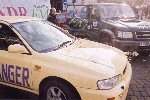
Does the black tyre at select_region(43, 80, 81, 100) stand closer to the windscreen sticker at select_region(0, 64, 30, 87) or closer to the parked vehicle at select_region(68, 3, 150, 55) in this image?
the windscreen sticker at select_region(0, 64, 30, 87)

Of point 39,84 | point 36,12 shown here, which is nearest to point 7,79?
point 39,84

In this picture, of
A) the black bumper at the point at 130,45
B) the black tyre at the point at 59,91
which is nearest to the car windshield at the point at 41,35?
the black tyre at the point at 59,91

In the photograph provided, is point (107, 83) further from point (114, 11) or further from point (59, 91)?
point (114, 11)

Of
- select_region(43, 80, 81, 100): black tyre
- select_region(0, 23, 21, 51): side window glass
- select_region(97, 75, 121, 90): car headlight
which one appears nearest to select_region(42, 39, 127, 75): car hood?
select_region(97, 75, 121, 90): car headlight

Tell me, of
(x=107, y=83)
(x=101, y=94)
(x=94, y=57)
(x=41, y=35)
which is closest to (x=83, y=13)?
(x=41, y=35)

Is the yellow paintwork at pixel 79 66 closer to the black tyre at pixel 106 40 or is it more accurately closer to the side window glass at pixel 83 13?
the black tyre at pixel 106 40

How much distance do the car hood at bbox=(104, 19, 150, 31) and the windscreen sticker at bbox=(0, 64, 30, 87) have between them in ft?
14.6

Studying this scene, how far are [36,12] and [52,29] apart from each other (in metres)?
4.84

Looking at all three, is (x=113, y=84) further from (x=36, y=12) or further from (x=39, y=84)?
(x=36, y=12)

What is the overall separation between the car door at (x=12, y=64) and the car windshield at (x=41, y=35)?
0.60 feet

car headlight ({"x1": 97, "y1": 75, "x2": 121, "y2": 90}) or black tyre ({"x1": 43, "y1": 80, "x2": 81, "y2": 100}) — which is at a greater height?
car headlight ({"x1": 97, "y1": 75, "x2": 121, "y2": 90})

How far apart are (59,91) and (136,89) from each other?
7.46 ft

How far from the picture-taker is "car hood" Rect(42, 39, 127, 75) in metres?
4.72

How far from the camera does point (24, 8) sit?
34.2 feet
